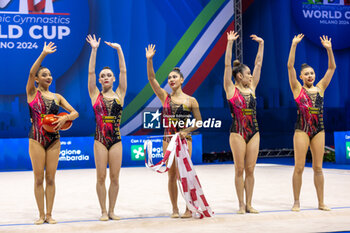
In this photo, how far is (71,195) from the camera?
290 inches

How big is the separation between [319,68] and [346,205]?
1018cm

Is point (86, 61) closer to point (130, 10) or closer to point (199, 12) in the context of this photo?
point (130, 10)

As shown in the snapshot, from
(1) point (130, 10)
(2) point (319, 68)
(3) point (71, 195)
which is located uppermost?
(1) point (130, 10)

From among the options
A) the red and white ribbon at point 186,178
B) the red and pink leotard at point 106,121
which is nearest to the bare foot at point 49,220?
the red and pink leotard at point 106,121

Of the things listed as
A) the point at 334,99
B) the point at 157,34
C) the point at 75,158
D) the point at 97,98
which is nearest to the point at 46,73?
the point at 97,98

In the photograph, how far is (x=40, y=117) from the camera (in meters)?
4.95

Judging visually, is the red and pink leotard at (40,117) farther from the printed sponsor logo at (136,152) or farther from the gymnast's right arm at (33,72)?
the printed sponsor logo at (136,152)

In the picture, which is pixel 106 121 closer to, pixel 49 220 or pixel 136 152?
pixel 49 220

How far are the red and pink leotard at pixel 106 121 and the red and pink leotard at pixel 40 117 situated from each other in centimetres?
45

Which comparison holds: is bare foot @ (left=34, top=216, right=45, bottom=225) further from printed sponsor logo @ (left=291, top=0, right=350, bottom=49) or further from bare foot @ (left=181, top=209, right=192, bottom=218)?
printed sponsor logo @ (left=291, top=0, right=350, bottom=49)

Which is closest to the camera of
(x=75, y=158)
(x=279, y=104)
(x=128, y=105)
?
(x=75, y=158)

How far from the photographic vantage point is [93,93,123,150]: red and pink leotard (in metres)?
5.08

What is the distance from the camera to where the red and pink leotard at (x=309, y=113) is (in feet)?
18.2

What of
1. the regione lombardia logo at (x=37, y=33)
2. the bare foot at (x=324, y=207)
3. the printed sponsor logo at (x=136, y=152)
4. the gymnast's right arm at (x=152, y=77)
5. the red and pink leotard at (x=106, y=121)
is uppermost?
the regione lombardia logo at (x=37, y=33)
